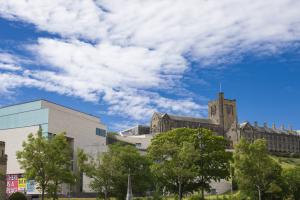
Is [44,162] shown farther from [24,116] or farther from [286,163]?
[286,163]

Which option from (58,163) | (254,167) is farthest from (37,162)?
(254,167)

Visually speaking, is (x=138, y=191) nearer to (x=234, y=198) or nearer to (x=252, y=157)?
(x=234, y=198)

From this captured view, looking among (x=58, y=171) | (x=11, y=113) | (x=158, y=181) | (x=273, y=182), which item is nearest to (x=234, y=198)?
(x=273, y=182)

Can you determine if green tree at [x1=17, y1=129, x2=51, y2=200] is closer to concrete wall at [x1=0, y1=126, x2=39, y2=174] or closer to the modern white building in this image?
the modern white building

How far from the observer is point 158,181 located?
77125 millimetres

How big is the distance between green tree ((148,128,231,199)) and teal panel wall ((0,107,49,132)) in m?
45.9

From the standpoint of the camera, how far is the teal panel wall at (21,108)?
126 meters

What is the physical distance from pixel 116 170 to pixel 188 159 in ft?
38.0

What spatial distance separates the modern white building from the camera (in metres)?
118

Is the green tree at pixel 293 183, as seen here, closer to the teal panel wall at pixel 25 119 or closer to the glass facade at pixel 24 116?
the glass facade at pixel 24 116

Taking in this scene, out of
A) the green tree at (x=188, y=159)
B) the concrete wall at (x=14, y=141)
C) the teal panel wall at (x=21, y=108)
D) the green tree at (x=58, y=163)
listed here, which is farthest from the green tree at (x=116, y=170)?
the teal panel wall at (x=21, y=108)

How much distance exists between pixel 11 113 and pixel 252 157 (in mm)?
88307

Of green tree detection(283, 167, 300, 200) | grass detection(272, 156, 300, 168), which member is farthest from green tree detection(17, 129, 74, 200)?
grass detection(272, 156, 300, 168)

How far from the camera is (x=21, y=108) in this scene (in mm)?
129625
